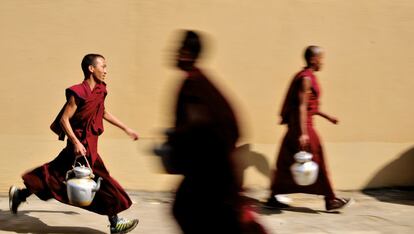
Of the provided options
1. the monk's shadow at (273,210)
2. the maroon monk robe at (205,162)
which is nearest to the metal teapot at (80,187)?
the maroon monk robe at (205,162)

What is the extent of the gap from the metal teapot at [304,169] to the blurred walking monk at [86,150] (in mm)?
1805

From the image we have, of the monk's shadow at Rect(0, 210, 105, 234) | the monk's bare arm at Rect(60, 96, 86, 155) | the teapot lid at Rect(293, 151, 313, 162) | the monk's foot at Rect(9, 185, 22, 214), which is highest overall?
the monk's bare arm at Rect(60, 96, 86, 155)

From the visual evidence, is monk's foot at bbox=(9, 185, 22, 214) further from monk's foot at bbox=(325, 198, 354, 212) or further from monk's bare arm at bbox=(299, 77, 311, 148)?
monk's foot at bbox=(325, 198, 354, 212)

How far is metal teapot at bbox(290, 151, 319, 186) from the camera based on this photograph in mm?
6660

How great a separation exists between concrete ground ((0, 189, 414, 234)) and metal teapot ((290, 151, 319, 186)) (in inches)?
14.6

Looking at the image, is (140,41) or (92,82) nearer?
(92,82)

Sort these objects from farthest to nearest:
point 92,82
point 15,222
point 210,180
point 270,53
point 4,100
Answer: point 270,53
point 4,100
point 15,222
point 92,82
point 210,180

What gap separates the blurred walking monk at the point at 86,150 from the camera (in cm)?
549

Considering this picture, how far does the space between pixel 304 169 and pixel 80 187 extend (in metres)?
2.36

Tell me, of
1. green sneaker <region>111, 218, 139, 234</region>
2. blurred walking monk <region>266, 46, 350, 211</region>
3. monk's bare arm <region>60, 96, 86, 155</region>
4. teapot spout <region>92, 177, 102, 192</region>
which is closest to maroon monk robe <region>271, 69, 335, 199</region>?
blurred walking monk <region>266, 46, 350, 211</region>

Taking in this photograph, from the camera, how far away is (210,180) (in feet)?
11.8

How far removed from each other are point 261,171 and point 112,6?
7.84ft

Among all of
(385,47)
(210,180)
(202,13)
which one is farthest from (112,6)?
(210,180)

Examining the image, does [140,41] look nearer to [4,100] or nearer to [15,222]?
[4,100]
